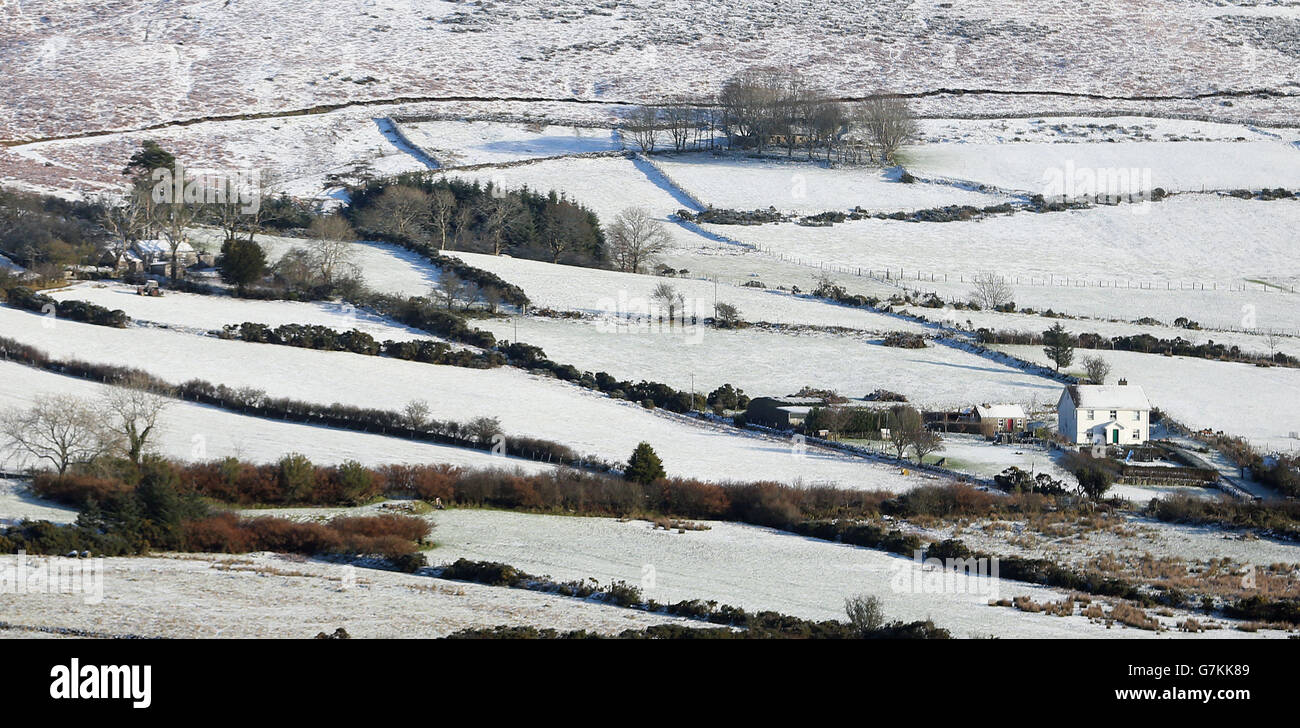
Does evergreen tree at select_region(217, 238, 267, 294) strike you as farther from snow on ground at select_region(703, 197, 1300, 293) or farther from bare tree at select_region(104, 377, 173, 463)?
snow on ground at select_region(703, 197, 1300, 293)

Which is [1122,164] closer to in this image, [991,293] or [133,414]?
[991,293]

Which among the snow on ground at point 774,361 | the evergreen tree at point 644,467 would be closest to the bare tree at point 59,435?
the evergreen tree at point 644,467

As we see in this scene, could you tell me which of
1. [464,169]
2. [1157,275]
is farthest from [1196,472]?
[464,169]

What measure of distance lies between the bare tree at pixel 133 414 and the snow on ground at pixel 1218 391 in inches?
1354

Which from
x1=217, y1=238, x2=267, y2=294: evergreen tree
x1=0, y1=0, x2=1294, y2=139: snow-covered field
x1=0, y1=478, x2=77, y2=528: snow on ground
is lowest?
x1=0, y1=478, x2=77, y2=528: snow on ground

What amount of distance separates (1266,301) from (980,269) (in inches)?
564

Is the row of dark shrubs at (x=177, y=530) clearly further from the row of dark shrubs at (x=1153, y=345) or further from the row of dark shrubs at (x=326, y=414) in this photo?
the row of dark shrubs at (x=1153, y=345)

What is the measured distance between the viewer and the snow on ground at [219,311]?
64.1 m

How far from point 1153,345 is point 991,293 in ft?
33.9

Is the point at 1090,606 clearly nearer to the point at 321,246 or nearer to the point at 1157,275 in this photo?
the point at 321,246

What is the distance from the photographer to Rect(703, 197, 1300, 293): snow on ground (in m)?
87.4

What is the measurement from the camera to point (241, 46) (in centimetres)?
13375

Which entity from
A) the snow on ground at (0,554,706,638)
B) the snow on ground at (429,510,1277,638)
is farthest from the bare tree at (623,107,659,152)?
the snow on ground at (0,554,706,638)

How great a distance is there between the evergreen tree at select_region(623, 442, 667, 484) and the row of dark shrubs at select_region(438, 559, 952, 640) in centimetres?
935
